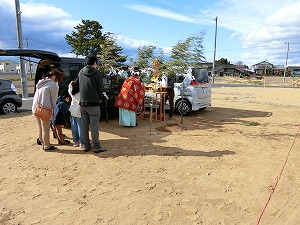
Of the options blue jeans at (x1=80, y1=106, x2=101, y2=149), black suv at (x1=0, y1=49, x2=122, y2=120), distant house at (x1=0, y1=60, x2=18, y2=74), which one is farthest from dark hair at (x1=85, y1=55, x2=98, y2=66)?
distant house at (x1=0, y1=60, x2=18, y2=74)

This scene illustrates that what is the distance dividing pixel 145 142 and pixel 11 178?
2.67 m

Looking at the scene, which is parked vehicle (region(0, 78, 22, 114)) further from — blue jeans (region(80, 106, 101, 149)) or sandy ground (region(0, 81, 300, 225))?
blue jeans (region(80, 106, 101, 149))

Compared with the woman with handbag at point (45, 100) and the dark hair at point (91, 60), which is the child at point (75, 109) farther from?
the dark hair at point (91, 60)

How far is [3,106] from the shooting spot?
9.32 meters

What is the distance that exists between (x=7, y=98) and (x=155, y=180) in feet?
25.8

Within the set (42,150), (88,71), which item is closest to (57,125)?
(42,150)

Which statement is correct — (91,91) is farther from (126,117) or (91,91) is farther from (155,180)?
(126,117)

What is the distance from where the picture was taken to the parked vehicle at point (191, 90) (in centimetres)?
855

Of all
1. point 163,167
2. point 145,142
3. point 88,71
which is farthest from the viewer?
point 145,142

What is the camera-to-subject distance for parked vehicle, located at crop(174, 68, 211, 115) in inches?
336

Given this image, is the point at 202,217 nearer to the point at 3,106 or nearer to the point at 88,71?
the point at 88,71

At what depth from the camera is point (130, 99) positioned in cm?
677

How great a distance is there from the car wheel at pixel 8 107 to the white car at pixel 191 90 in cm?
601

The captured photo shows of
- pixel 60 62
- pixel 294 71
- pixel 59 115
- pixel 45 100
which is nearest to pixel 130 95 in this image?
pixel 60 62
